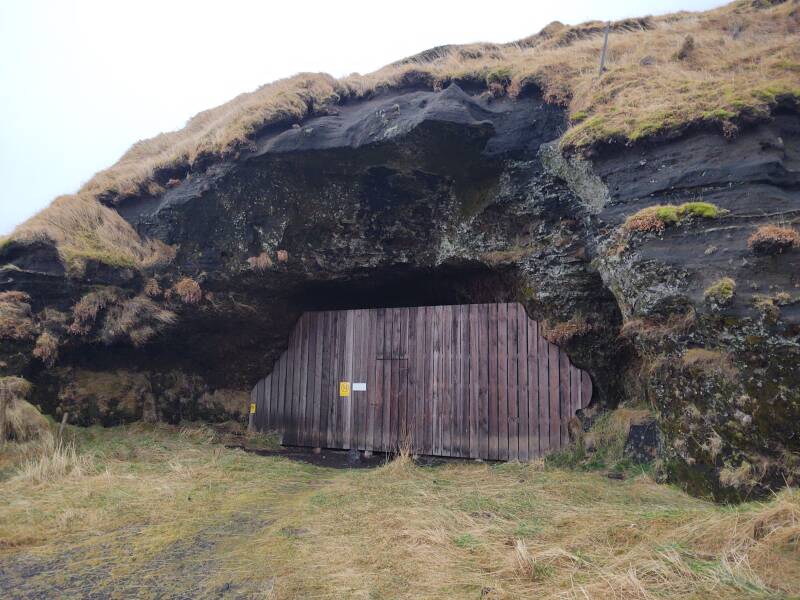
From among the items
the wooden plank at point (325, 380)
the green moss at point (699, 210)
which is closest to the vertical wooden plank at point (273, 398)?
the wooden plank at point (325, 380)

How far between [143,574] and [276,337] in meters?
6.89

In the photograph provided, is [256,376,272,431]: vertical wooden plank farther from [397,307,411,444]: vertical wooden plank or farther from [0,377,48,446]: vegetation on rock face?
[0,377,48,446]: vegetation on rock face

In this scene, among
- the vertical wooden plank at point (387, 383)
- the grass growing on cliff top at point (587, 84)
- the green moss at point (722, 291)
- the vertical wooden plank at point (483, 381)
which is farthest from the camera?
the vertical wooden plank at point (387, 383)

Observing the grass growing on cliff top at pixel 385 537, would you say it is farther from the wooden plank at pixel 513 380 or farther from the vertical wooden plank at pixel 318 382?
the vertical wooden plank at pixel 318 382

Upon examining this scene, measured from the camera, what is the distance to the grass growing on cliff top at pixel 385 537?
311 centimetres

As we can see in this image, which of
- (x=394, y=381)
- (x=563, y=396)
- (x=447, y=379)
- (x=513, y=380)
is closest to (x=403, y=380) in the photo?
(x=394, y=381)

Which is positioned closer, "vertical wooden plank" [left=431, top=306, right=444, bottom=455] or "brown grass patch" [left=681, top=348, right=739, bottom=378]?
"brown grass patch" [left=681, top=348, right=739, bottom=378]

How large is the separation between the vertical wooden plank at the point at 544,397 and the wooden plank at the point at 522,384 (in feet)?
0.68

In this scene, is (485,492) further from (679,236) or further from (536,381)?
(679,236)

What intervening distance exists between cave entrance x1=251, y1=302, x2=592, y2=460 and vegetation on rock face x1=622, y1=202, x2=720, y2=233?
2591 mm

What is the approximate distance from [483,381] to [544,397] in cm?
102

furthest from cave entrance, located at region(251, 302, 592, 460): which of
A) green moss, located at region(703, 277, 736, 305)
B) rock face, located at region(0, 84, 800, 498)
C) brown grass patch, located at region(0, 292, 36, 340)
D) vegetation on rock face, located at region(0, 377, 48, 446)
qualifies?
brown grass patch, located at region(0, 292, 36, 340)

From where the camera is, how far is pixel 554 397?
805cm

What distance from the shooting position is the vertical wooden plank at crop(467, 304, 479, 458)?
8.52 metres
